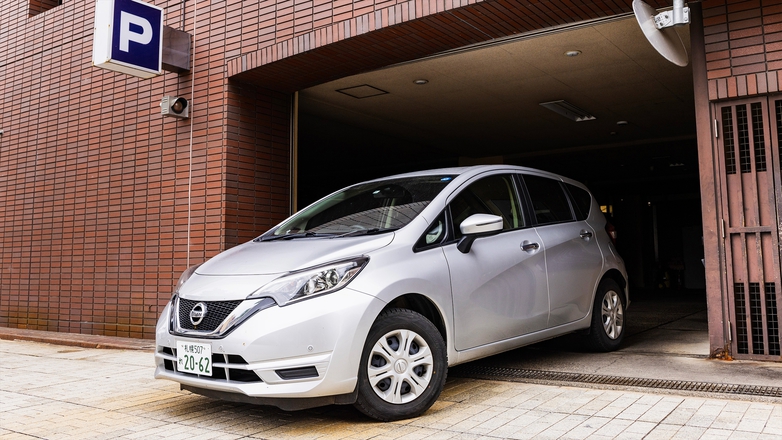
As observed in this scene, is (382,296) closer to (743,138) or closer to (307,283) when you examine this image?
(307,283)

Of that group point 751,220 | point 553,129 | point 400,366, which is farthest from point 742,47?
point 553,129

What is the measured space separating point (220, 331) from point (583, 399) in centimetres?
234

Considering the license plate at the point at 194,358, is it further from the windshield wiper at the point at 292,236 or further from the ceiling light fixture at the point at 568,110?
the ceiling light fixture at the point at 568,110

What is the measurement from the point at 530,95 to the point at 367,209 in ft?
19.5

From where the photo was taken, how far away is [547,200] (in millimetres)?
5414

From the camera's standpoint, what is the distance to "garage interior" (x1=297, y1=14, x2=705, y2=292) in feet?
26.4

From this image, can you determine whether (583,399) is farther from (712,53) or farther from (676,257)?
(676,257)

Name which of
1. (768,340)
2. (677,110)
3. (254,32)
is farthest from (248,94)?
(677,110)

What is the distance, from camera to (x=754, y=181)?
512cm

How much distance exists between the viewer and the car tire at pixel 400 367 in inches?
143

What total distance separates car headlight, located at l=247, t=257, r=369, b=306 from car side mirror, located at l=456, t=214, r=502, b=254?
89 centimetres

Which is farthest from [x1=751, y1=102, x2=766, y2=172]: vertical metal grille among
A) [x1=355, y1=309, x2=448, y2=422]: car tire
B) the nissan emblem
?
the nissan emblem

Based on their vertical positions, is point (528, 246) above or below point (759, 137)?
below

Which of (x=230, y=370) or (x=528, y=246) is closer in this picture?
(x=230, y=370)
